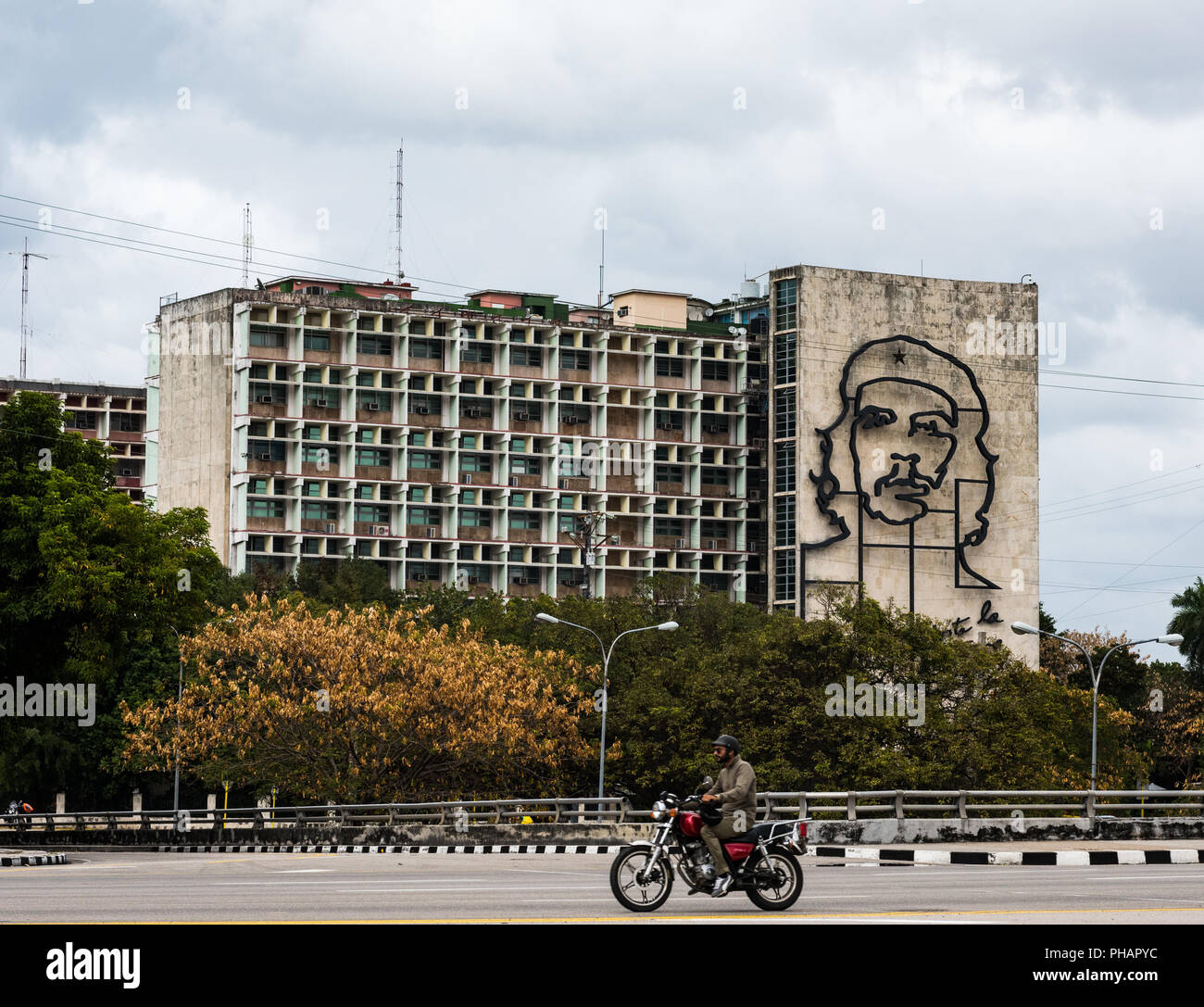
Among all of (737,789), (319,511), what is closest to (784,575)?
(319,511)

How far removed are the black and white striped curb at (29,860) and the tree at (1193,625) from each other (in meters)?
78.8

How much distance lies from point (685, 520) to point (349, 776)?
66.0 meters

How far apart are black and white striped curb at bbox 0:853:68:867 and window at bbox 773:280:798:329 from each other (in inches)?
3110

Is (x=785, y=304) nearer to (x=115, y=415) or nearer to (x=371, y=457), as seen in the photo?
(x=371, y=457)

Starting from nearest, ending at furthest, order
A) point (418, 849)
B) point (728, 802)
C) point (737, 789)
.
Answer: point (728, 802) < point (737, 789) < point (418, 849)

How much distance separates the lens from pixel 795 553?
10481 cm

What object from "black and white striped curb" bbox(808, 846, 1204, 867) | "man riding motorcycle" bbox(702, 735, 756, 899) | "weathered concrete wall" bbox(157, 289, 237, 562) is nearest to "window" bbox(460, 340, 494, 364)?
"weathered concrete wall" bbox(157, 289, 237, 562)

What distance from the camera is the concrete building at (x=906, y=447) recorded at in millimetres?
104625

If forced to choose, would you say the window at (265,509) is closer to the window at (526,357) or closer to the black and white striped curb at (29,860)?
the window at (526,357)

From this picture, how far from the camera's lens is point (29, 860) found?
3150cm

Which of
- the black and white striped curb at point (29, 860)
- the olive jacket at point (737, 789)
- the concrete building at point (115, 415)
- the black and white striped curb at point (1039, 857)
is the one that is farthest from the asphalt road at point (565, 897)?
the concrete building at point (115, 415)

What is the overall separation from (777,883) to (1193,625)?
89982 millimetres
